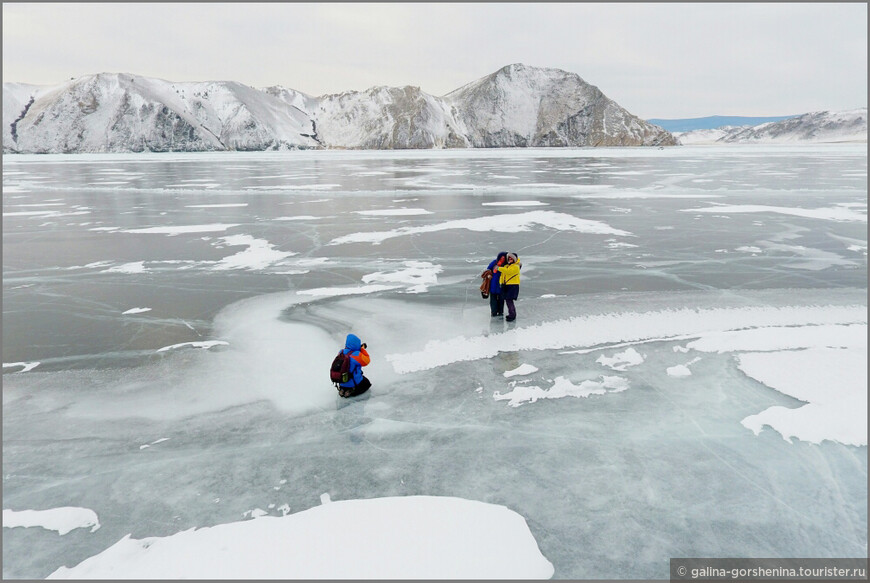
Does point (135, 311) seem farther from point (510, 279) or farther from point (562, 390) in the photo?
point (562, 390)

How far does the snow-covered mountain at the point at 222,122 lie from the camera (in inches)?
6078

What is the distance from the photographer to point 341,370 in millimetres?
5355

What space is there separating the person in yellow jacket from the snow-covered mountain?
169205 millimetres

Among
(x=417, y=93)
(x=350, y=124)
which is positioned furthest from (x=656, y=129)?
(x=350, y=124)

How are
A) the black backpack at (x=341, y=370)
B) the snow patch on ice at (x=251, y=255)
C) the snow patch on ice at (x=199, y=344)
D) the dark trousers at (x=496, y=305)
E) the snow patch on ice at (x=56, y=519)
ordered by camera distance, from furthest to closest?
the snow patch on ice at (x=251, y=255)
the dark trousers at (x=496, y=305)
the snow patch on ice at (x=199, y=344)
the black backpack at (x=341, y=370)
the snow patch on ice at (x=56, y=519)

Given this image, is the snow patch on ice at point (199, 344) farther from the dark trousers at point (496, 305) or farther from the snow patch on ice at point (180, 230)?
the snow patch on ice at point (180, 230)

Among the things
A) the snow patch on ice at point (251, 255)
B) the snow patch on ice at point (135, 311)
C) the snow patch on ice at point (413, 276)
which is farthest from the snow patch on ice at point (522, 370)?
the snow patch on ice at point (251, 255)

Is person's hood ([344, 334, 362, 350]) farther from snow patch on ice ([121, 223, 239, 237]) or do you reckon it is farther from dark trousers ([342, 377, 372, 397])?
snow patch on ice ([121, 223, 239, 237])

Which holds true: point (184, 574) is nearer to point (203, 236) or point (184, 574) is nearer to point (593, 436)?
point (593, 436)

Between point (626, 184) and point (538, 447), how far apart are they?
1009 inches

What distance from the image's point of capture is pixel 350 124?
624 ft

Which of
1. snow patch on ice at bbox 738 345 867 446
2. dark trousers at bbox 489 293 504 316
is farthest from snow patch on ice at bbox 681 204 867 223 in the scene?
dark trousers at bbox 489 293 504 316

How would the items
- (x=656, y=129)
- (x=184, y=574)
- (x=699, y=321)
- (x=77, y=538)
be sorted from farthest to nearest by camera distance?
(x=656, y=129)
(x=699, y=321)
(x=77, y=538)
(x=184, y=574)

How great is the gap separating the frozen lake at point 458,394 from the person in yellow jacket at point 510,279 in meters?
0.37
